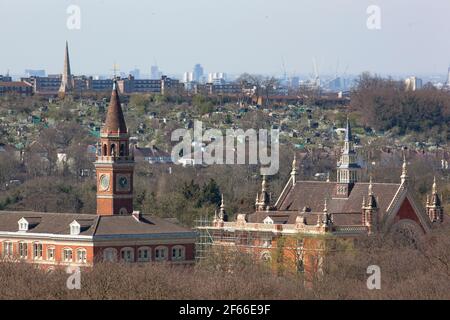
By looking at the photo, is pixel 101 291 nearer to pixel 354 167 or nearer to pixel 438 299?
pixel 438 299

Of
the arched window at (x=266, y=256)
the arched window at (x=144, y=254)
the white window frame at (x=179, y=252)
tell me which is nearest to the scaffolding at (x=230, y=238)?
the arched window at (x=266, y=256)

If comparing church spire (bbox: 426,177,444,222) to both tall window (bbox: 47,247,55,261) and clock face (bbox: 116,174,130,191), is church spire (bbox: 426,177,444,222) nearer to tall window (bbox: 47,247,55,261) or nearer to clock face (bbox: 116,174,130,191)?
clock face (bbox: 116,174,130,191)

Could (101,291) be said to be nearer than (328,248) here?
Yes

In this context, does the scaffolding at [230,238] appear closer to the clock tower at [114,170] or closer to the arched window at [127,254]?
the arched window at [127,254]

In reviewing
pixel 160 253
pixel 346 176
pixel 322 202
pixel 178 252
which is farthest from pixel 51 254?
pixel 346 176

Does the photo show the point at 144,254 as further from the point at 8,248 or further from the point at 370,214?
the point at 370,214

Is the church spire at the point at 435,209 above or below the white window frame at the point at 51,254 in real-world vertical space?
above
